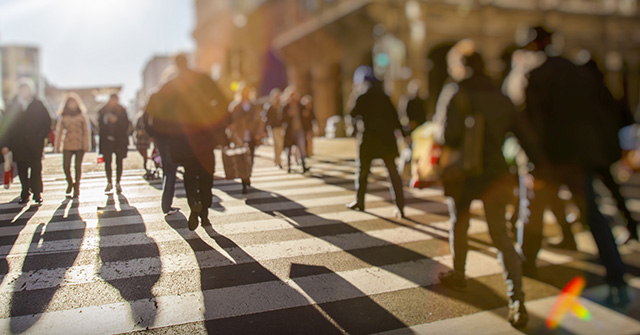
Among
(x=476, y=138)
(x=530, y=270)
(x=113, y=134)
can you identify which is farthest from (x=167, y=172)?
(x=530, y=270)

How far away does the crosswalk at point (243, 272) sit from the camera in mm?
2578

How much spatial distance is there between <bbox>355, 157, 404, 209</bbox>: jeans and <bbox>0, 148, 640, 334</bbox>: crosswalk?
1.08 metres

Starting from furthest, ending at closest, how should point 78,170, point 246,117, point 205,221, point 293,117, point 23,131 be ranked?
point 293,117, point 246,117, point 205,221, point 78,170, point 23,131

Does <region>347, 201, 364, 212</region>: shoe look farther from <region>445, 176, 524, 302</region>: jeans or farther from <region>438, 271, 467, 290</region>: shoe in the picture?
<region>445, 176, 524, 302</region>: jeans

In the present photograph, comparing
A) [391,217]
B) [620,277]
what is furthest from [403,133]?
[620,277]

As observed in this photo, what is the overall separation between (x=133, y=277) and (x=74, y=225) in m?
0.42

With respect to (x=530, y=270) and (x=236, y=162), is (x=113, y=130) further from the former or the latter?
(x=530, y=270)

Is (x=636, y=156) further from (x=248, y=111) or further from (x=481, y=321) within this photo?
(x=248, y=111)

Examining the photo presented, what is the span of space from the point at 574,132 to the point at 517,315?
1435 mm

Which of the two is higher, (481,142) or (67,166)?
(481,142)

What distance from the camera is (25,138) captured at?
281 centimetres

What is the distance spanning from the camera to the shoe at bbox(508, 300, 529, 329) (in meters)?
3.23

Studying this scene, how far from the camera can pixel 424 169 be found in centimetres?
369

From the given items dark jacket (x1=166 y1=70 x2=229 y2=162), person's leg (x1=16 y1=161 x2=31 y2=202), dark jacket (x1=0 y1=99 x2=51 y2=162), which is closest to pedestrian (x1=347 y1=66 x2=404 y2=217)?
dark jacket (x1=166 y1=70 x2=229 y2=162)
